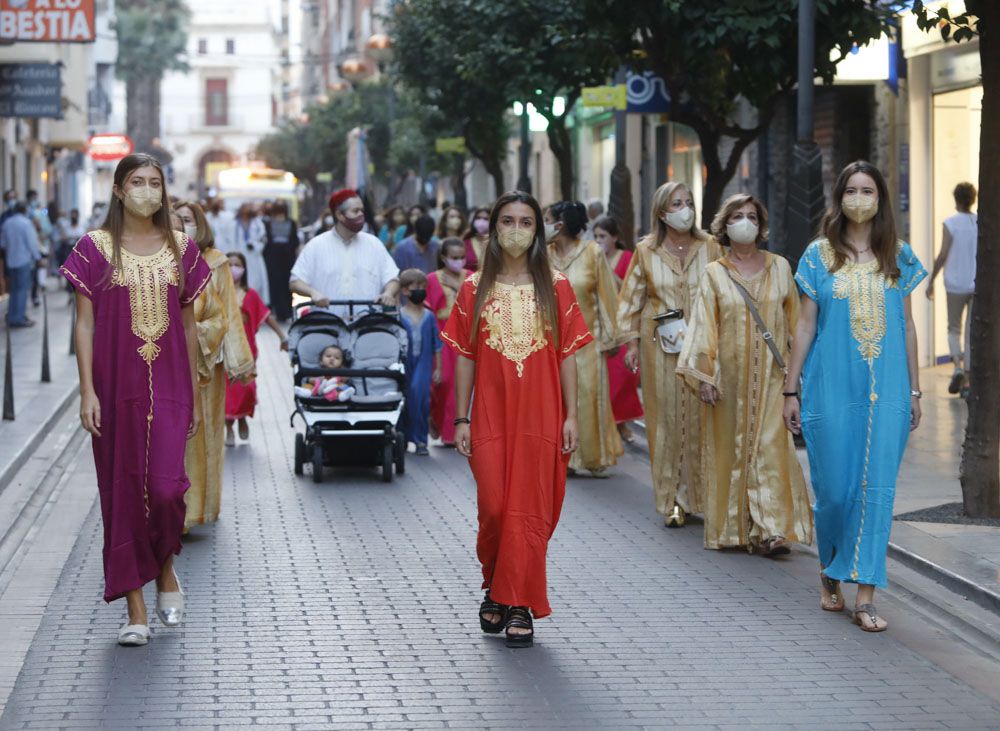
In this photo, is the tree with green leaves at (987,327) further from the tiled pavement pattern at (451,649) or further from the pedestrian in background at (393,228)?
the pedestrian in background at (393,228)

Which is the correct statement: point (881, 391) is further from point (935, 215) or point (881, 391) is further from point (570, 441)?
point (935, 215)

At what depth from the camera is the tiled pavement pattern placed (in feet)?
21.5

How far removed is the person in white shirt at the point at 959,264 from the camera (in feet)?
56.3

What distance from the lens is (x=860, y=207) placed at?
26.8 ft

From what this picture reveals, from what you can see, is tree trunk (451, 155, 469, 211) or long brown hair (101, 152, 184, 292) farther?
tree trunk (451, 155, 469, 211)

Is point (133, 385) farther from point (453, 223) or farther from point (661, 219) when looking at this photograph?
point (453, 223)

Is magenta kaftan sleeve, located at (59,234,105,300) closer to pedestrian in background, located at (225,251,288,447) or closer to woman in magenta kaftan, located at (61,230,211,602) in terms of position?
woman in magenta kaftan, located at (61,230,211,602)

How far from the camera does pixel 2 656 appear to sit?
7.47m

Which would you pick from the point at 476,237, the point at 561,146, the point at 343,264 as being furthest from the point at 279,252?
the point at 343,264

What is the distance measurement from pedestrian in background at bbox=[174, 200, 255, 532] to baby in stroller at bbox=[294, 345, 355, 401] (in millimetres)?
2035

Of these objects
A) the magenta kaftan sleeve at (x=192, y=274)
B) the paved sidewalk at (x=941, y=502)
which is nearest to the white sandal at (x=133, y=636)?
the magenta kaftan sleeve at (x=192, y=274)

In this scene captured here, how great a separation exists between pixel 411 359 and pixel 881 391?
6.80 meters

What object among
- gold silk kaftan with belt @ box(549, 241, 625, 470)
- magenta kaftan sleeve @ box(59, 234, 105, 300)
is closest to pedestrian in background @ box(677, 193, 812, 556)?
gold silk kaftan with belt @ box(549, 241, 625, 470)

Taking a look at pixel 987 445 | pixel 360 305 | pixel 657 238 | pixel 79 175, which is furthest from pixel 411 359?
pixel 79 175
